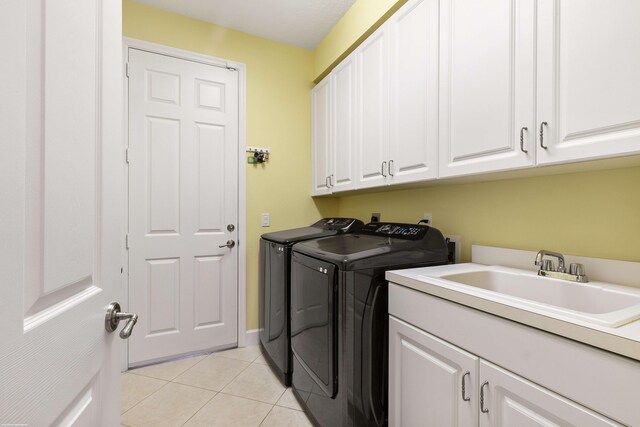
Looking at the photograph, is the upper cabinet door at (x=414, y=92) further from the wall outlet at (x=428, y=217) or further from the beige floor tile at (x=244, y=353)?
the beige floor tile at (x=244, y=353)

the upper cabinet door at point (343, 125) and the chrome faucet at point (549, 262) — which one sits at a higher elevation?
the upper cabinet door at point (343, 125)

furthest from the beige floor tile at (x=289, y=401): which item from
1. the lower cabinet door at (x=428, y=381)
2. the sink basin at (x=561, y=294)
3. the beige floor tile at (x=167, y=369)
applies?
the sink basin at (x=561, y=294)

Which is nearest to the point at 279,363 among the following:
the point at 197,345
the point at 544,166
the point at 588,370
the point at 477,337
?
the point at 197,345

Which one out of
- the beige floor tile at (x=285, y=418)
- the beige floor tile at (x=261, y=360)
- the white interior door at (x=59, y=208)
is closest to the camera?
the white interior door at (x=59, y=208)

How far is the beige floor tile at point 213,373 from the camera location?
81.0 inches

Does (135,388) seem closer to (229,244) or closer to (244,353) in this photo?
(244,353)

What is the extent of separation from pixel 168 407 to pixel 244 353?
2.49 ft

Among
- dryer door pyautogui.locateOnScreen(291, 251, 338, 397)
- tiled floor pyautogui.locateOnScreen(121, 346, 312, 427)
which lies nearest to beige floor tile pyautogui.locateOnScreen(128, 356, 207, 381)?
tiled floor pyautogui.locateOnScreen(121, 346, 312, 427)

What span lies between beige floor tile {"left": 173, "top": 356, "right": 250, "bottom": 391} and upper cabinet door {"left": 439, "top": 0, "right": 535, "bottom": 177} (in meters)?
1.99

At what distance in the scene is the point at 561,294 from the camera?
1.17 m

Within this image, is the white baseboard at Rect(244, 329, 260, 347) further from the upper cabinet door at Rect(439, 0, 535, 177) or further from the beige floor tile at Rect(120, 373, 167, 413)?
the upper cabinet door at Rect(439, 0, 535, 177)

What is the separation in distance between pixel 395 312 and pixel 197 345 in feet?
6.14

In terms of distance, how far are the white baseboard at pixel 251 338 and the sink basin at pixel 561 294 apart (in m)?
1.95

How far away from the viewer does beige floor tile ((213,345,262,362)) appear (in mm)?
2438
